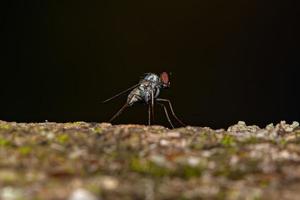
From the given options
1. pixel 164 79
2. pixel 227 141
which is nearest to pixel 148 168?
pixel 227 141

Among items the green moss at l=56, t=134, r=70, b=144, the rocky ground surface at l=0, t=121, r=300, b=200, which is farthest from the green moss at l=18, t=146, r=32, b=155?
the green moss at l=56, t=134, r=70, b=144

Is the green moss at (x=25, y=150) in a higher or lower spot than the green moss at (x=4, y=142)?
lower

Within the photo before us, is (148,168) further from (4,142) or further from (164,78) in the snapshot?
(164,78)

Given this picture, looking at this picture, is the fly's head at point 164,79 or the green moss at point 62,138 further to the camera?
the fly's head at point 164,79

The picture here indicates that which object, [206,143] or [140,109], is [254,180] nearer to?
[206,143]

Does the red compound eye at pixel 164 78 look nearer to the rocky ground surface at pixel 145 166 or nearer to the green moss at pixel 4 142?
the rocky ground surface at pixel 145 166

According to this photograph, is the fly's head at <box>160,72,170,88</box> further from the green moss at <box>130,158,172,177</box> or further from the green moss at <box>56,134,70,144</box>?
the green moss at <box>130,158,172,177</box>

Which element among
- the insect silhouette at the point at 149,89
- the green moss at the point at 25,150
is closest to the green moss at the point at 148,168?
the green moss at the point at 25,150

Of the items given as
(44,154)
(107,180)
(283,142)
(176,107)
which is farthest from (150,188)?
(176,107)
